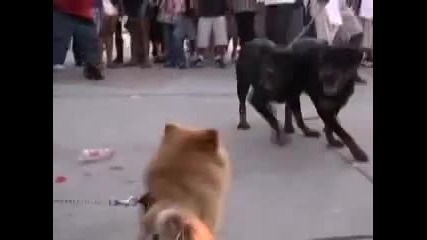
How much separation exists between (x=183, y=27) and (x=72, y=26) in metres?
1.48

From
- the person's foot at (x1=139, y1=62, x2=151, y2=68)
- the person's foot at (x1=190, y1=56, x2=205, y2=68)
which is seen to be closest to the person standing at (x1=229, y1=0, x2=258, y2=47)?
the person's foot at (x1=190, y1=56, x2=205, y2=68)

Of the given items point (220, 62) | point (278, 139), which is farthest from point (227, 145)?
point (220, 62)

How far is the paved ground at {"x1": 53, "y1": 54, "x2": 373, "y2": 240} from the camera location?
3475mm

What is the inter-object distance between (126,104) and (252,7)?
1195mm

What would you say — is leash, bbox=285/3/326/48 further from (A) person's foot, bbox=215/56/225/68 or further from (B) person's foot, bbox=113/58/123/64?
(B) person's foot, bbox=113/58/123/64

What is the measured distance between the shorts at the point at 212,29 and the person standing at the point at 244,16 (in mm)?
155

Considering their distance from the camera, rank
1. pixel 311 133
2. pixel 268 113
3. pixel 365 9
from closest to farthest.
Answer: pixel 268 113 → pixel 311 133 → pixel 365 9

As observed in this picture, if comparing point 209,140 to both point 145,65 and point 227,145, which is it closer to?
point 227,145

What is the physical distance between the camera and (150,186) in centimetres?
236

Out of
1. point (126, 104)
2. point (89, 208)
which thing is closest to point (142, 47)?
point (126, 104)

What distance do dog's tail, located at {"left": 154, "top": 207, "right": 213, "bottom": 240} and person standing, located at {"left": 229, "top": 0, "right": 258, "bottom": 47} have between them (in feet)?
11.7

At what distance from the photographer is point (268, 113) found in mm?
4684

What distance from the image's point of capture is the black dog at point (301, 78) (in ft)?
14.1

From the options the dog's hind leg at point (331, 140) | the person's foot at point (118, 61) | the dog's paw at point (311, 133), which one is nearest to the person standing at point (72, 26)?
the person's foot at point (118, 61)
